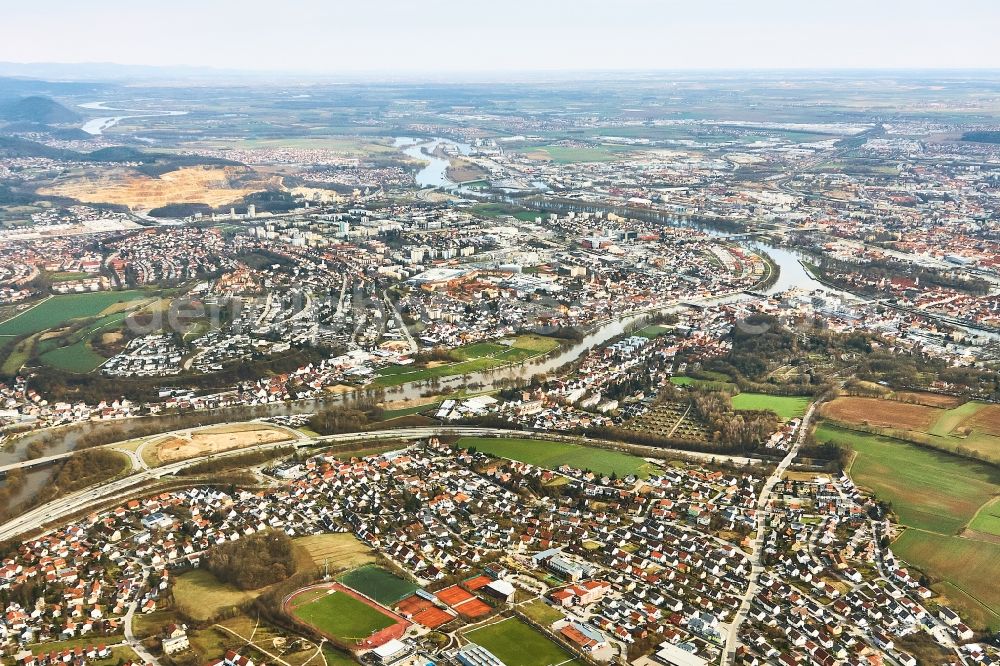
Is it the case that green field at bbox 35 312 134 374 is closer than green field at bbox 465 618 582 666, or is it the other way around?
green field at bbox 465 618 582 666

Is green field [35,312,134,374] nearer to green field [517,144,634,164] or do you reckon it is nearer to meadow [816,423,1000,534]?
meadow [816,423,1000,534]

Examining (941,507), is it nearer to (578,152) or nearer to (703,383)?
(703,383)

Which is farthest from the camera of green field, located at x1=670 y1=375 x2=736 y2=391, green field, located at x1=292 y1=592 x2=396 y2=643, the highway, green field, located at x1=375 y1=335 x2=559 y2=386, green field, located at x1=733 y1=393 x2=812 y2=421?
green field, located at x1=375 y1=335 x2=559 y2=386

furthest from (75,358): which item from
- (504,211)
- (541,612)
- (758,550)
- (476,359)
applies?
(504,211)

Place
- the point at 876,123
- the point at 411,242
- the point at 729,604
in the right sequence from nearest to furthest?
the point at 729,604 → the point at 411,242 → the point at 876,123

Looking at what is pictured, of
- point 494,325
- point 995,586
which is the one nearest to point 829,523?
point 995,586

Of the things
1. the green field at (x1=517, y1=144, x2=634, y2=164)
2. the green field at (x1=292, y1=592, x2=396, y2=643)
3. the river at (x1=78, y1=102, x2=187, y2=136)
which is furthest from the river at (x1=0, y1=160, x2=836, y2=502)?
the river at (x1=78, y1=102, x2=187, y2=136)

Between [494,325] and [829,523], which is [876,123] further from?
[829,523]
